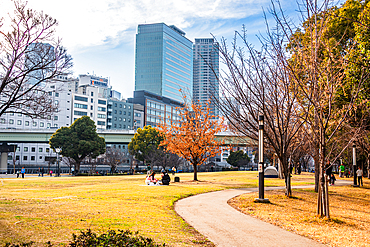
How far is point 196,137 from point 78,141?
30.7m

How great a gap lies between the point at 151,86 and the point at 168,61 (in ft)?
53.5

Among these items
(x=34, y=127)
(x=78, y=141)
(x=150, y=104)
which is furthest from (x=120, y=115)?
(x=78, y=141)

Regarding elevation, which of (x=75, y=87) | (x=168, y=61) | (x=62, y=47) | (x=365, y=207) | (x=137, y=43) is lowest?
(x=365, y=207)

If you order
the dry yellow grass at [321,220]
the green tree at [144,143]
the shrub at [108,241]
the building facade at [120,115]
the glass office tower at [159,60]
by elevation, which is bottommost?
the dry yellow grass at [321,220]

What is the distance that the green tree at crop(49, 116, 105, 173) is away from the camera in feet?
183

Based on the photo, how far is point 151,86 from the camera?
169 meters

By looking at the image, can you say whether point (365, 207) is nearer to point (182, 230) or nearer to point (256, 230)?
point (256, 230)

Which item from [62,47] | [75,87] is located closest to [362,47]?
[62,47]

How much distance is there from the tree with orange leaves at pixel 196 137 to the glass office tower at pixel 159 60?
129m

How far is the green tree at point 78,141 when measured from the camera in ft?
183

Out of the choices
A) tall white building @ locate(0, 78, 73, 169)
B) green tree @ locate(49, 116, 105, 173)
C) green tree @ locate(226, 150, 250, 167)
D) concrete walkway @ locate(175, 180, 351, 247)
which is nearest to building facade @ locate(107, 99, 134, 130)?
tall white building @ locate(0, 78, 73, 169)

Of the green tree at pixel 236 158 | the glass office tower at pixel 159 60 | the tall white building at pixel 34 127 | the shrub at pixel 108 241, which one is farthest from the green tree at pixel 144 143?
the glass office tower at pixel 159 60

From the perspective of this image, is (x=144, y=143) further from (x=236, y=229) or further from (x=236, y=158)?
(x=236, y=229)

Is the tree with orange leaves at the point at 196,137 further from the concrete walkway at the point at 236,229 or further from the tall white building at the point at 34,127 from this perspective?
the tall white building at the point at 34,127
